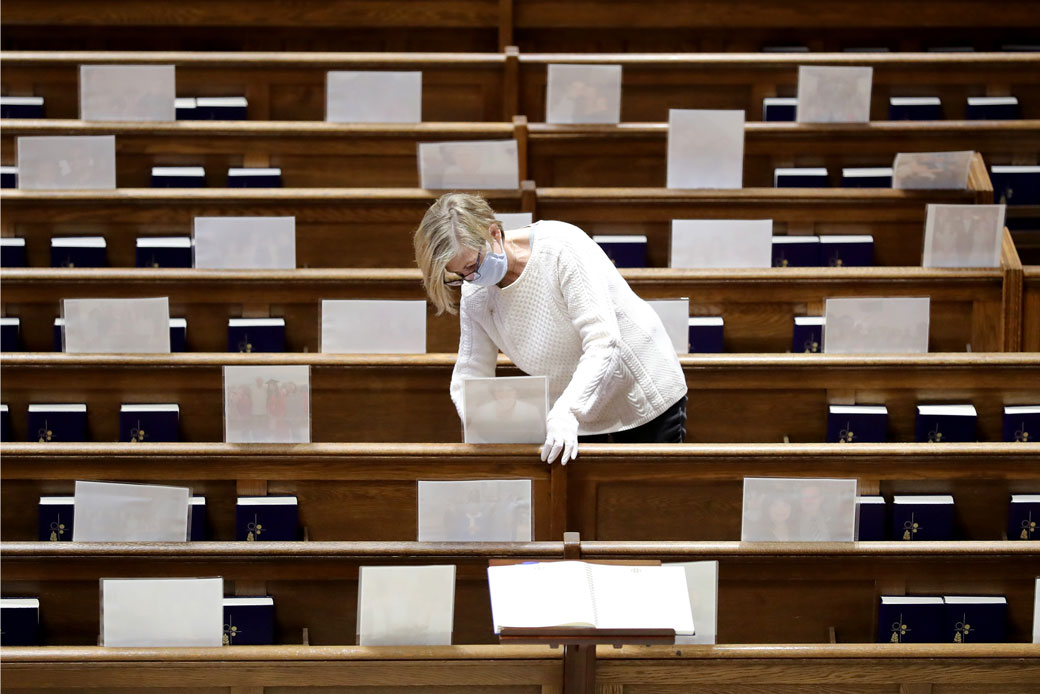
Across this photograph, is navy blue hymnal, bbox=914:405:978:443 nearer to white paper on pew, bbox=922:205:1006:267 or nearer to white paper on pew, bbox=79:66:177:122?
white paper on pew, bbox=922:205:1006:267

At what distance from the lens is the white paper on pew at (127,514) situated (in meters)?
1.50

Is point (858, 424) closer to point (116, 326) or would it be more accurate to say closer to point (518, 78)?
point (518, 78)

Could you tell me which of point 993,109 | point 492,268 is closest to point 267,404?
point 492,268

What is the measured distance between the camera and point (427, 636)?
1.34 m

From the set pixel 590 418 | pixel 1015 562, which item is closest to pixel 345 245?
pixel 590 418

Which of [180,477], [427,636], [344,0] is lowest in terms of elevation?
[427,636]

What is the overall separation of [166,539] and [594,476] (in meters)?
0.53

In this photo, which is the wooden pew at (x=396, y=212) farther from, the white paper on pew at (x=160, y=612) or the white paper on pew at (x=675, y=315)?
the white paper on pew at (x=160, y=612)

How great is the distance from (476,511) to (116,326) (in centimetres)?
70

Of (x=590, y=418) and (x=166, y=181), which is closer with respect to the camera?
(x=590, y=418)

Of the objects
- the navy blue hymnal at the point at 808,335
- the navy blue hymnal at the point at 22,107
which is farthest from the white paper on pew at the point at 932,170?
the navy blue hymnal at the point at 22,107

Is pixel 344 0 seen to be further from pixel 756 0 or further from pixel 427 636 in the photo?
pixel 427 636

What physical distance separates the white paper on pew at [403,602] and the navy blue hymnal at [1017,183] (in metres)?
1.46

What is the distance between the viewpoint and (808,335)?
1.99 m
